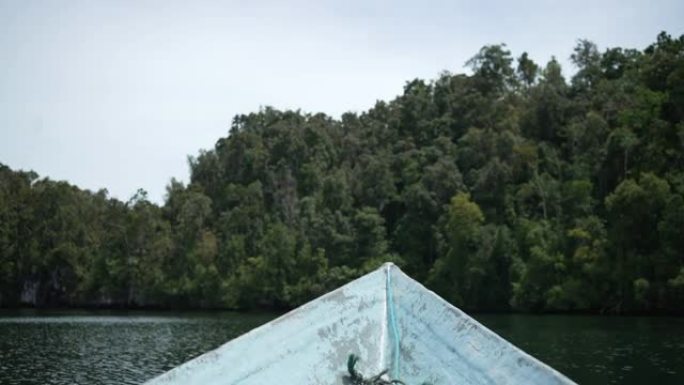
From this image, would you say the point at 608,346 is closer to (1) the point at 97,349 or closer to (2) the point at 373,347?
(1) the point at 97,349

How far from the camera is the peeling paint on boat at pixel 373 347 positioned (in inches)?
126

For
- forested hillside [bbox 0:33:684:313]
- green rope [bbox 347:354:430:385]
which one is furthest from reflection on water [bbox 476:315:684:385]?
→ green rope [bbox 347:354:430:385]

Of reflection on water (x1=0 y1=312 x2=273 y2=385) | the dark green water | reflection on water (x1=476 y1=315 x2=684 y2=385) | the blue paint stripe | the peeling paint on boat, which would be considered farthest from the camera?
reflection on water (x1=0 y1=312 x2=273 y2=385)

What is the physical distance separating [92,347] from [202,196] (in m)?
38.3

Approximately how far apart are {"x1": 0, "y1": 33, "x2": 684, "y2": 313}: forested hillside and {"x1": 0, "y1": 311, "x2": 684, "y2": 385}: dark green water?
5.45 meters

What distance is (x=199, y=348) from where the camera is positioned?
27.8 m

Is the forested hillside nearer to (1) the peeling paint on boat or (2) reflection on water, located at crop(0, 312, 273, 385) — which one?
(2) reflection on water, located at crop(0, 312, 273, 385)

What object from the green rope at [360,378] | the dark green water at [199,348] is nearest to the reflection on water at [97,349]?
the dark green water at [199,348]

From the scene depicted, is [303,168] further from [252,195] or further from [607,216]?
[607,216]

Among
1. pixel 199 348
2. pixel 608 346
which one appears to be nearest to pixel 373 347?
pixel 608 346

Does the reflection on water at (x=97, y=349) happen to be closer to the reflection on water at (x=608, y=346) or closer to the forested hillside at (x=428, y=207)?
the reflection on water at (x=608, y=346)

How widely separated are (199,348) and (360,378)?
82.9 ft

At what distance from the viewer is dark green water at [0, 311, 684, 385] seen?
20.0 meters

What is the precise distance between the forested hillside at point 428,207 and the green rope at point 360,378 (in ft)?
125
